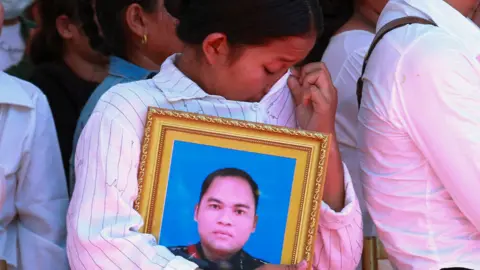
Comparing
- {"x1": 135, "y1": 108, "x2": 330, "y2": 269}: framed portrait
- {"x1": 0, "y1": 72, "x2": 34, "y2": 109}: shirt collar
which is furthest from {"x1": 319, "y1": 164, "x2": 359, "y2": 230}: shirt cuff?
{"x1": 0, "y1": 72, "x2": 34, "y2": 109}: shirt collar

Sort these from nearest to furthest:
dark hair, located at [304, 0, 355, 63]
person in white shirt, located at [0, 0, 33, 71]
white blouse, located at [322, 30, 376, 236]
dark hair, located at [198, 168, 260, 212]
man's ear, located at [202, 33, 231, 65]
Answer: dark hair, located at [198, 168, 260, 212] < man's ear, located at [202, 33, 231, 65] < white blouse, located at [322, 30, 376, 236] < dark hair, located at [304, 0, 355, 63] < person in white shirt, located at [0, 0, 33, 71]

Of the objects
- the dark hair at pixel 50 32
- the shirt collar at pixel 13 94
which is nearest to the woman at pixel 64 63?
the dark hair at pixel 50 32

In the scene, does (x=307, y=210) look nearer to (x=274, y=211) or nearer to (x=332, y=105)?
(x=274, y=211)

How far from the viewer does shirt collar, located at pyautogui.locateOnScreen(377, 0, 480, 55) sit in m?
2.28

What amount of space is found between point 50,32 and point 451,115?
1.70 meters

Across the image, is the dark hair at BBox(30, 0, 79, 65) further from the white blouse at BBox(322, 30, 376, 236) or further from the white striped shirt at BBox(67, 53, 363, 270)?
the white striped shirt at BBox(67, 53, 363, 270)

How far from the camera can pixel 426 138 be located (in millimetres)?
2199

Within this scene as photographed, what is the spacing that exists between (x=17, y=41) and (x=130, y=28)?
0.96 m

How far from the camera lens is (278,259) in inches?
80.7

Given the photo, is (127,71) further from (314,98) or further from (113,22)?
(314,98)

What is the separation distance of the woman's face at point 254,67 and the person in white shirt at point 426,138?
0.26 metres

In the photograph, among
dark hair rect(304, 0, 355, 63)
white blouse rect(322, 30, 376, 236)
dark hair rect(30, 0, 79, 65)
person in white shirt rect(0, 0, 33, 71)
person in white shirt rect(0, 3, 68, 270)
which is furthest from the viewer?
person in white shirt rect(0, 0, 33, 71)

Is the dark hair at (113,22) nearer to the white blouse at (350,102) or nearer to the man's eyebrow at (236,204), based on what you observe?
the white blouse at (350,102)

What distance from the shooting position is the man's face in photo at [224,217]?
6.60 feet
